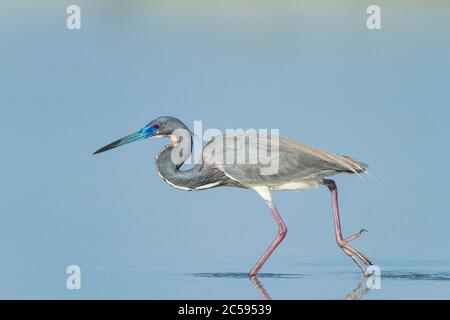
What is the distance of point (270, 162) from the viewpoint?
10297 mm

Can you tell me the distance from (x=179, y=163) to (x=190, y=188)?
0.78 feet

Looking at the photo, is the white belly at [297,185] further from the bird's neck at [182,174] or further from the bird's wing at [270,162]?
the bird's neck at [182,174]

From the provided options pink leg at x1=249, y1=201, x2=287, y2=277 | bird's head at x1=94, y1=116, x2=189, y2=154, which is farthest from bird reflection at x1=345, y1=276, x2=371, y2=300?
bird's head at x1=94, y1=116, x2=189, y2=154

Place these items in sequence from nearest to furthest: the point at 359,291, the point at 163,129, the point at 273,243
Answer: the point at 359,291, the point at 273,243, the point at 163,129

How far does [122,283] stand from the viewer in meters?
9.36

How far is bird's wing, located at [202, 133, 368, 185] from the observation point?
33.7 ft

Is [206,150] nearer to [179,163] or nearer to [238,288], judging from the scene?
[179,163]

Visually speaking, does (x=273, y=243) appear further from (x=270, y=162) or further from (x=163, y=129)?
(x=163, y=129)

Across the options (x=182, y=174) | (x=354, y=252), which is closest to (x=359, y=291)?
(x=354, y=252)

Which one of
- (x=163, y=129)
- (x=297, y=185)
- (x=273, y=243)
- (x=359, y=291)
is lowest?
(x=359, y=291)

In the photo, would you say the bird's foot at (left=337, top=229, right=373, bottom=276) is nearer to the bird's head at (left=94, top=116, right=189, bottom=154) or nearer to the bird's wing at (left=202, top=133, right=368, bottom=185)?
the bird's wing at (left=202, top=133, right=368, bottom=185)

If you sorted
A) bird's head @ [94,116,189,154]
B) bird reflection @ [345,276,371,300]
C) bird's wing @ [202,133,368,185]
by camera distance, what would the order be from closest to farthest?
bird reflection @ [345,276,371,300] → bird's wing @ [202,133,368,185] → bird's head @ [94,116,189,154]

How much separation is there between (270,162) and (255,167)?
14 cm
